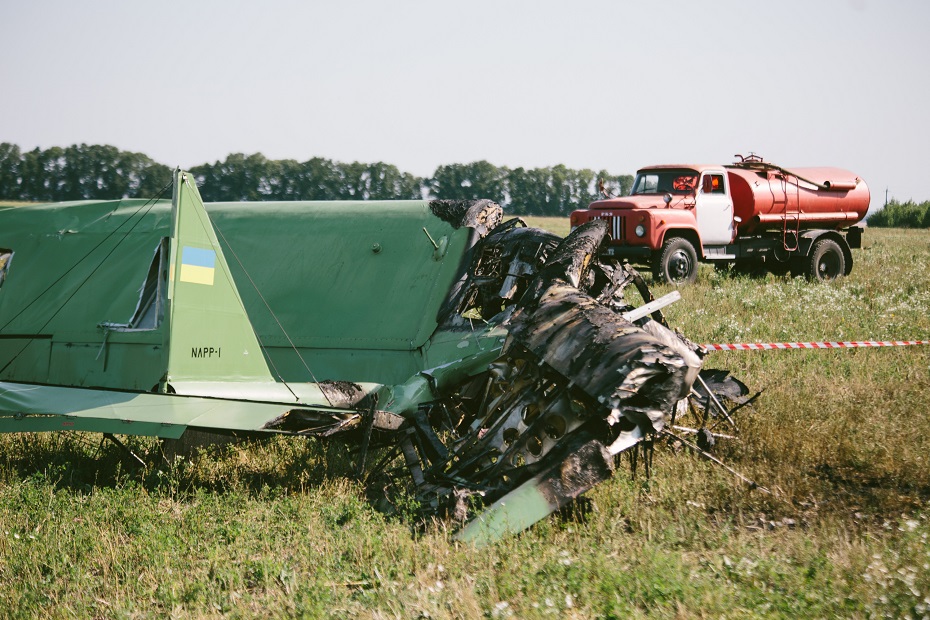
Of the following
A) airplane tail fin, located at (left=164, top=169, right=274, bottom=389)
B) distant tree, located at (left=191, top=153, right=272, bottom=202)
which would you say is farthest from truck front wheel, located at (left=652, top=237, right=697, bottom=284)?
distant tree, located at (left=191, top=153, right=272, bottom=202)

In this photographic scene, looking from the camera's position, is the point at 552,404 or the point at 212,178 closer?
the point at 552,404

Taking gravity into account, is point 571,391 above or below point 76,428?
above

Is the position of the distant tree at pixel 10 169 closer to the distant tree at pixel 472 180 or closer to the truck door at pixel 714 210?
the distant tree at pixel 472 180

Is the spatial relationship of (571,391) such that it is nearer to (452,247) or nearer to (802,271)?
(452,247)

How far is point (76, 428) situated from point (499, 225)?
450cm

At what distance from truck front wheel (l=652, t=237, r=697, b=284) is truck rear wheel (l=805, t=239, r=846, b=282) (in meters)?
3.20

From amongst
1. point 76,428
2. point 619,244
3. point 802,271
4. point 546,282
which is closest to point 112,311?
point 76,428

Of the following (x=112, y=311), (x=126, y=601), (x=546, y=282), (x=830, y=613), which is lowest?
(x=126, y=601)

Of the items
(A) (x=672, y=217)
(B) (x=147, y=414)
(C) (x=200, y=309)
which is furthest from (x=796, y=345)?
(B) (x=147, y=414)

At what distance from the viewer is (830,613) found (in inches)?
167

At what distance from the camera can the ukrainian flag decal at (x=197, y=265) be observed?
6709mm

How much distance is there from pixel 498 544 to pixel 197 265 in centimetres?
347

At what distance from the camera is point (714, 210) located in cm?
1817

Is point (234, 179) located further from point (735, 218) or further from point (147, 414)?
point (147, 414)
